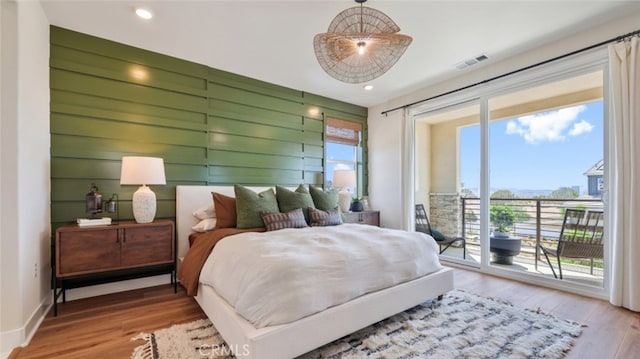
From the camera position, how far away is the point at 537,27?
271 cm

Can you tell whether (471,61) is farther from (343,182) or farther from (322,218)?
(322,218)

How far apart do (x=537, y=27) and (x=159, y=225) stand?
4203mm

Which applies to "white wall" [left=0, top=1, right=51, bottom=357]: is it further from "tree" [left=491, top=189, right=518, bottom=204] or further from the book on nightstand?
"tree" [left=491, top=189, right=518, bottom=204]

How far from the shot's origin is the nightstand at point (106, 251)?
2336 mm

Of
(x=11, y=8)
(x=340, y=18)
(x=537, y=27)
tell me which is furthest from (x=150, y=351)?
(x=537, y=27)

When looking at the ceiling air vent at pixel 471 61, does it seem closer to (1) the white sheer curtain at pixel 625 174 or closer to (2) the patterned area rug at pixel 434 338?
(1) the white sheer curtain at pixel 625 174

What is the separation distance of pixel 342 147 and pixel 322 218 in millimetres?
2110

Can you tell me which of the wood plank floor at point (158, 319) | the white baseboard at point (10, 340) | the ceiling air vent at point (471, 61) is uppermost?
the ceiling air vent at point (471, 61)

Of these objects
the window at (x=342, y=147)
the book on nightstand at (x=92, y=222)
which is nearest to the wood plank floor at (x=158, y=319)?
the book on nightstand at (x=92, y=222)

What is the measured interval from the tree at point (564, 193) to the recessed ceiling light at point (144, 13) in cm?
459

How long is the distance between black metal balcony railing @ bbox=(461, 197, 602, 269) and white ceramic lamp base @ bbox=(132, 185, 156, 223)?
4.00 meters

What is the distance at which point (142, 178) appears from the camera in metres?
2.69

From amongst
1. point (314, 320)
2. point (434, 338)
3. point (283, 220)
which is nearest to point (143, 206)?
point (283, 220)

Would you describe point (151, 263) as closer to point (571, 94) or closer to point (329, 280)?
point (329, 280)
